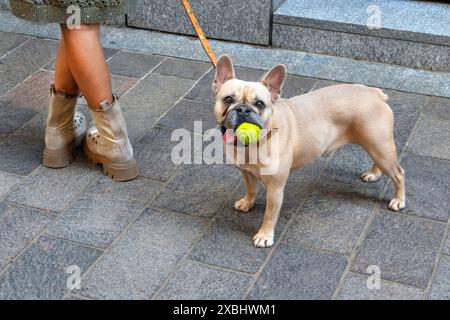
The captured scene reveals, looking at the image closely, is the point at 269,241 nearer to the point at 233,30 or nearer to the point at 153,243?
the point at 153,243

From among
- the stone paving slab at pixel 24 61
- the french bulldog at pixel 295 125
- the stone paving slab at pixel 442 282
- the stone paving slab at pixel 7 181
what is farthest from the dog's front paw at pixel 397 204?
the stone paving slab at pixel 24 61

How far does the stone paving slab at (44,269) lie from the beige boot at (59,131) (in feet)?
2.14

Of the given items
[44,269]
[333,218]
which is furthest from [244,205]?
[44,269]

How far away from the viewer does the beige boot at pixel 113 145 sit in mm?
3857

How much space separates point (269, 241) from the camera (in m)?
3.47

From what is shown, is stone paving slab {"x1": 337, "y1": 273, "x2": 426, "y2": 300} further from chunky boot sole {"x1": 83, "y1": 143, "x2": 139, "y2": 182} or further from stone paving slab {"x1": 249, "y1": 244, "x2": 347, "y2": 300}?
chunky boot sole {"x1": 83, "y1": 143, "x2": 139, "y2": 182}

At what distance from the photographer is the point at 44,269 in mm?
3342

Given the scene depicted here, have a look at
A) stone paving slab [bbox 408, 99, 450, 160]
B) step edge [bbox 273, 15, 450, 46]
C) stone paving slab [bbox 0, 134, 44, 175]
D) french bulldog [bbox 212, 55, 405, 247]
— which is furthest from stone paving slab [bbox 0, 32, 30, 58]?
stone paving slab [bbox 408, 99, 450, 160]

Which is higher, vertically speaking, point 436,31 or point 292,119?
point 292,119

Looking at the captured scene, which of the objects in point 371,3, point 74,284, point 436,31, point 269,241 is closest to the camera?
point 74,284

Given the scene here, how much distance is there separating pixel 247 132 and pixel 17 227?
1.28 metres

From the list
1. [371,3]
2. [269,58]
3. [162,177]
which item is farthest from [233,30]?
[162,177]

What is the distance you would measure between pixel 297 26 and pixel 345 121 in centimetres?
183

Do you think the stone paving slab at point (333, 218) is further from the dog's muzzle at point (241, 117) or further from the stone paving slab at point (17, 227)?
the stone paving slab at point (17, 227)
